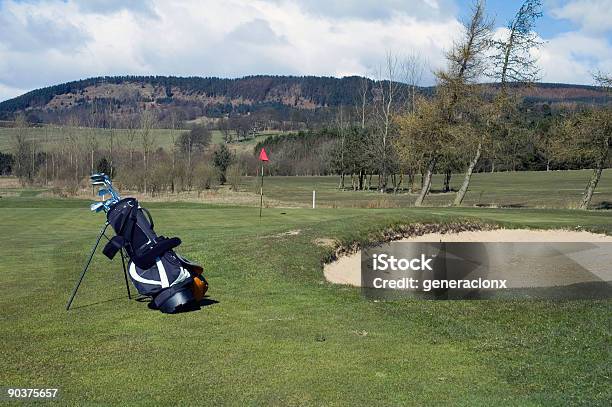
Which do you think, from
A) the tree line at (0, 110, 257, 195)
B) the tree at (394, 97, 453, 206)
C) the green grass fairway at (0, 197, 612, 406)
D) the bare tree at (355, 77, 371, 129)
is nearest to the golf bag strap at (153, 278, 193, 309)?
the green grass fairway at (0, 197, 612, 406)

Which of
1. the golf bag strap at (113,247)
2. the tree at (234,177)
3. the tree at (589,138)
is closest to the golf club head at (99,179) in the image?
the golf bag strap at (113,247)

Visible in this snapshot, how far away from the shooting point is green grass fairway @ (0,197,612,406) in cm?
587

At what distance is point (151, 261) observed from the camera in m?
8.95

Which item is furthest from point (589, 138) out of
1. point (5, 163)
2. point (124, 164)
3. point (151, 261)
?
point (5, 163)

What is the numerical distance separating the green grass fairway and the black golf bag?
33cm

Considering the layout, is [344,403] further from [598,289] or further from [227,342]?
[598,289]

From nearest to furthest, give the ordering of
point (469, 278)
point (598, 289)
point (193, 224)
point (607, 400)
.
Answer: point (607, 400) → point (598, 289) → point (469, 278) → point (193, 224)

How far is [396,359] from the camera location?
6.90 metres

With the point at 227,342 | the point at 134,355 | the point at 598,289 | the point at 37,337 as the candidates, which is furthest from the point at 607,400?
the point at 598,289

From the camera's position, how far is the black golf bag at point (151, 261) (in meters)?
8.95

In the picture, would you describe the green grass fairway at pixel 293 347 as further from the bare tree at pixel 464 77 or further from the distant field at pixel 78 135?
the distant field at pixel 78 135

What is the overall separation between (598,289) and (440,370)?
8.67m

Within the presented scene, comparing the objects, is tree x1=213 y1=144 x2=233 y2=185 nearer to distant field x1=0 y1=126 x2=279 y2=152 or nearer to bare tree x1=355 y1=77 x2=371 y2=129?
distant field x1=0 y1=126 x2=279 y2=152

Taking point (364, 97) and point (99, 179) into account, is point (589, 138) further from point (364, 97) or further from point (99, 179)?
point (364, 97)
